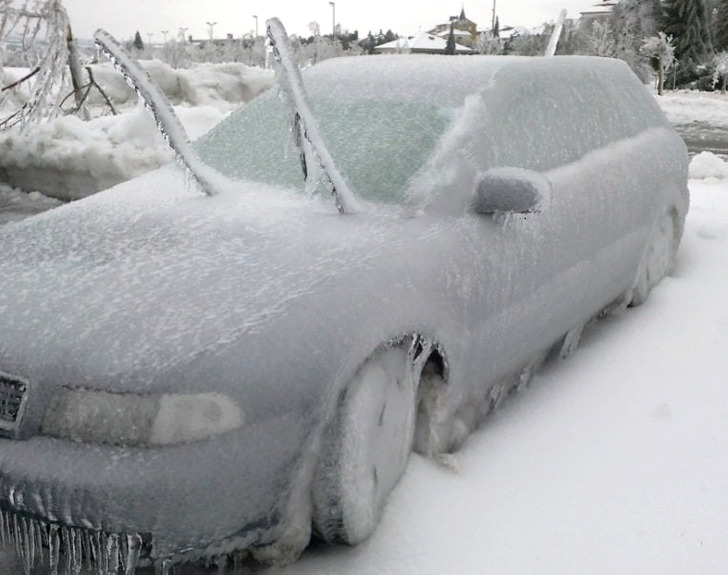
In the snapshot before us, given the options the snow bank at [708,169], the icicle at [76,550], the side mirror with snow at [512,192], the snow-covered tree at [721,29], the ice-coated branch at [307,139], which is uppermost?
the ice-coated branch at [307,139]

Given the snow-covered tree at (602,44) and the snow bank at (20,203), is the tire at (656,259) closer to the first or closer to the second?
the snow bank at (20,203)

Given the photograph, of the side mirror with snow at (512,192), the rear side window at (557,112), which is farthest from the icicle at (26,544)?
the rear side window at (557,112)

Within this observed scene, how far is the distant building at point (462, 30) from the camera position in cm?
8862

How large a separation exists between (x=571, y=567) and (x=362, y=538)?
23.8 inches

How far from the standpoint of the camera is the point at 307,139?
288cm

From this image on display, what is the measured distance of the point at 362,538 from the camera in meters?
2.34

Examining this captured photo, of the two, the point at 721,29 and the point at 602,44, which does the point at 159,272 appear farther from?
the point at 721,29

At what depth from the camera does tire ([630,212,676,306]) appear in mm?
4344

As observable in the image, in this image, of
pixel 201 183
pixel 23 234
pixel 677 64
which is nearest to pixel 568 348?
pixel 201 183

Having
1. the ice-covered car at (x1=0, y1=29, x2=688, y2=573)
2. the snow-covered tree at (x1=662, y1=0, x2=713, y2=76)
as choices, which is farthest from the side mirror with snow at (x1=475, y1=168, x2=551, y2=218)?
the snow-covered tree at (x1=662, y1=0, x2=713, y2=76)

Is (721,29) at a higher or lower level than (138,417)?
lower

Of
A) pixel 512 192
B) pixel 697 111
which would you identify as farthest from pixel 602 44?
pixel 512 192

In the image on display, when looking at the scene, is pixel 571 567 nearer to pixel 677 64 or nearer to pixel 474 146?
Result: pixel 474 146

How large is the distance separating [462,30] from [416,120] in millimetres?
95657
